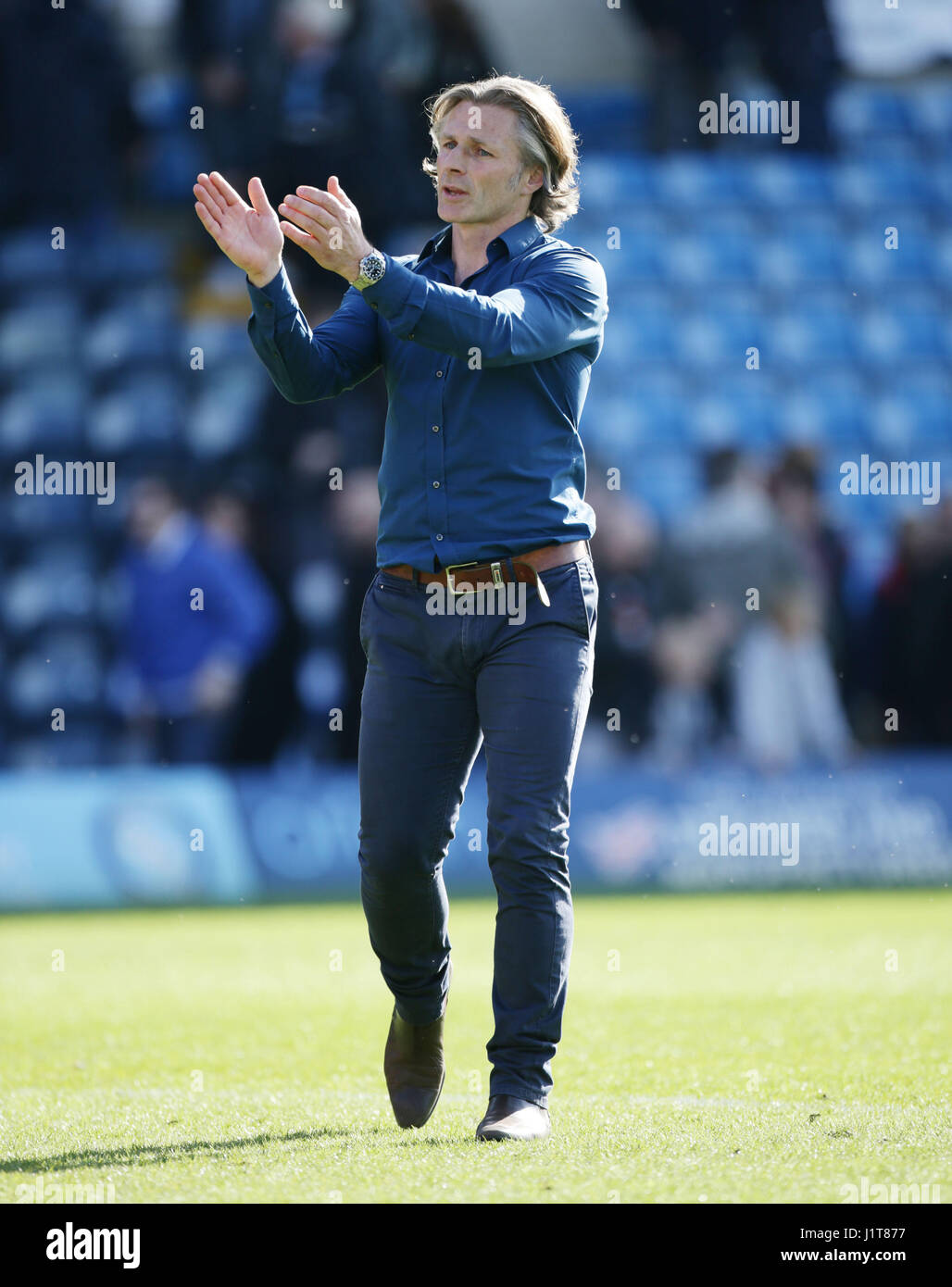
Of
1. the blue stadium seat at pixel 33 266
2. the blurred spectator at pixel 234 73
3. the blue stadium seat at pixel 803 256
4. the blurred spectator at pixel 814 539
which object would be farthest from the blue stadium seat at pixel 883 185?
the blue stadium seat at pixel 33 266

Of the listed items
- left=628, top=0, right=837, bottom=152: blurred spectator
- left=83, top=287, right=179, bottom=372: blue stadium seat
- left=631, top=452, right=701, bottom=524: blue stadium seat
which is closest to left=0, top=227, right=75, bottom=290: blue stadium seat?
left=83, top=287, right=179, bottom=372: blue stadium seat

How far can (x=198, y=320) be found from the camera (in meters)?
13.4

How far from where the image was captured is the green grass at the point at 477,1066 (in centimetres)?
307

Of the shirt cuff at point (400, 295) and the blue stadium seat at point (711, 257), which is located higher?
the blue stadium seat at point (711, 257)

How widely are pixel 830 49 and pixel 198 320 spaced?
5671 millimetres

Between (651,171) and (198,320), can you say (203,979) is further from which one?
(651,171)

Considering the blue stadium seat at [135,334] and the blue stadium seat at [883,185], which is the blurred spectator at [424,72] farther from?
the blue stadium seat at [883,185]

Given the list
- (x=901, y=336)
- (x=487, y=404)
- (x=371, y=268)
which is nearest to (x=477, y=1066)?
(x=487, y=404)

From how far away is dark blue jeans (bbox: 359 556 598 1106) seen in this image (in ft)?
11.5

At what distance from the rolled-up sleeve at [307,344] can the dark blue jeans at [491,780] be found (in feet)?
1.45

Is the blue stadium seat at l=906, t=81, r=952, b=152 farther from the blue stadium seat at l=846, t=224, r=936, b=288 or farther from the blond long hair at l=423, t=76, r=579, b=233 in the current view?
the blond long hair at l=423, t=76, r=579, b=233

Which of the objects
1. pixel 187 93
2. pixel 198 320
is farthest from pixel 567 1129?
pixel 187 93

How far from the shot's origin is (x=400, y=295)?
3.37m

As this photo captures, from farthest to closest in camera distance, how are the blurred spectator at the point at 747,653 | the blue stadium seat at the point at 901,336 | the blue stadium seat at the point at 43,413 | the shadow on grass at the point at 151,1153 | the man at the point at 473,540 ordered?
the blue stadium seat at the point at 901,336 < the blue stadium seat at the point at 43,413 < the blurred spectator at the point at 747,653 < the man at the point at 473,540 < the shadow on grass at the point at 151,1153
